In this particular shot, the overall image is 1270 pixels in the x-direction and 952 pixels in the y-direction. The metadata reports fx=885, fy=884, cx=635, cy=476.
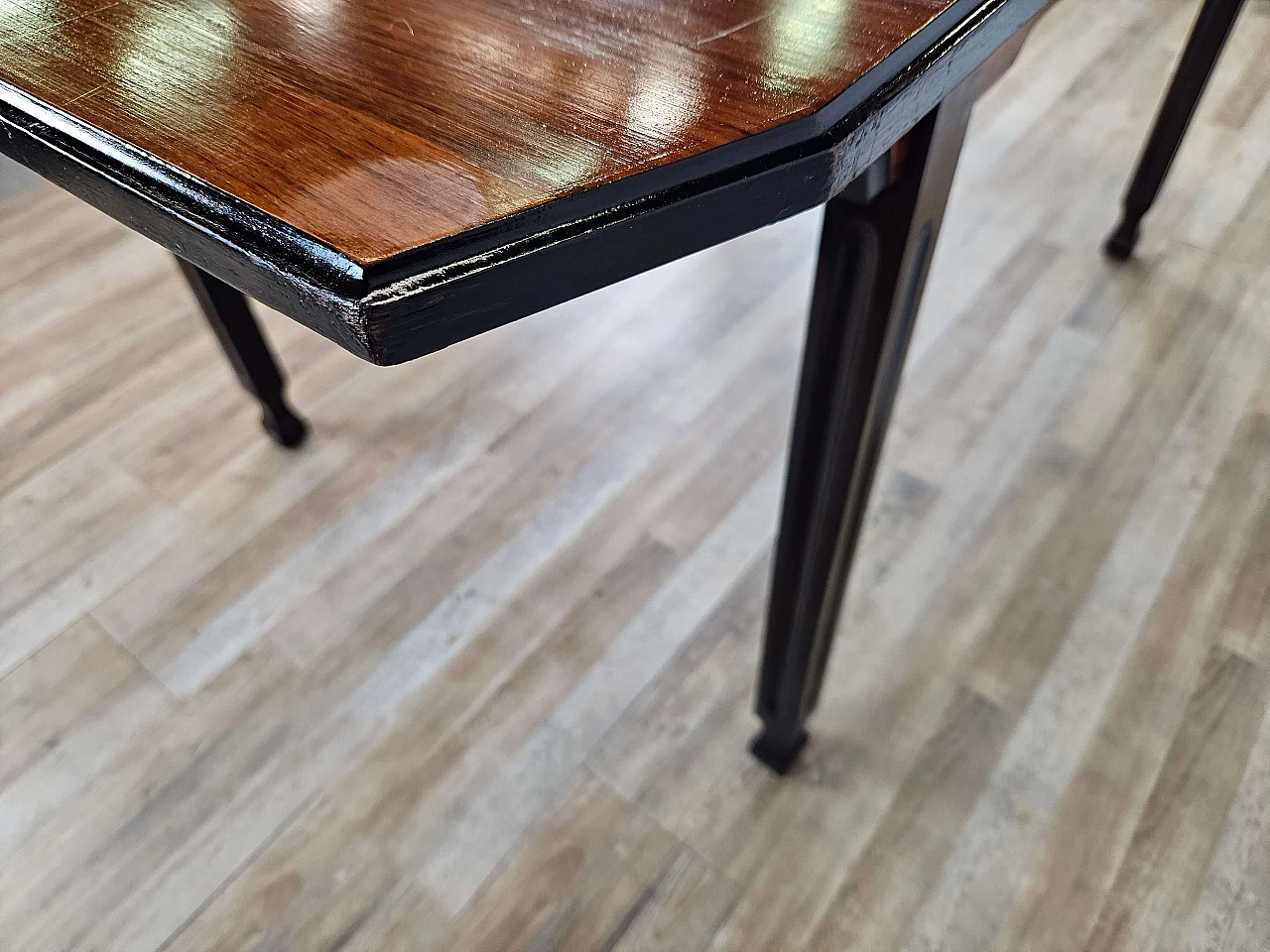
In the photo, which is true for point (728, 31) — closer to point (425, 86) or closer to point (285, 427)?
point (425, 86)

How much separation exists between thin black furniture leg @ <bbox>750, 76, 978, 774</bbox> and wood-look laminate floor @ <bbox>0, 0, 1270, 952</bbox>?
0.26 m

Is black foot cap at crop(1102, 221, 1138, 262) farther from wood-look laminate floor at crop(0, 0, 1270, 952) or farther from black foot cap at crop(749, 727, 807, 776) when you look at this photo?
black foot cap at crop(749, 727, 807, 776)

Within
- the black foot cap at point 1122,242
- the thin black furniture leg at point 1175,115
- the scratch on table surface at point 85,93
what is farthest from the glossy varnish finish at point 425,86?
the black foot cap at point 1122,242

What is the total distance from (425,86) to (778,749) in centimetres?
76

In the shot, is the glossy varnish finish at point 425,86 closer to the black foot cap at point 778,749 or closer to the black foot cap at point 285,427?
the black foot cap at point 778,749

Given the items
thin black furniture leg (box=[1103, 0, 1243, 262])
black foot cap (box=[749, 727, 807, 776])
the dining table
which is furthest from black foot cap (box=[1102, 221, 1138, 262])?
the dining table

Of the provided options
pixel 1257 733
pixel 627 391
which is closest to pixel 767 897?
pixel 1257 733

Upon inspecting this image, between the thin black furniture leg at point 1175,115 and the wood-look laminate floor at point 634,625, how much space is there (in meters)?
0.08

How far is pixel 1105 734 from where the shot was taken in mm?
979

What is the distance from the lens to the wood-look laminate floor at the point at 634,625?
0.89 m

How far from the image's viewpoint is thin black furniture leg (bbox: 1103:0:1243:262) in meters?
1.11

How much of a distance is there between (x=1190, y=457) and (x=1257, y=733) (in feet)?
1.36

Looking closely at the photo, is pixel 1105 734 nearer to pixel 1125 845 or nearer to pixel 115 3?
pixel 1125 845

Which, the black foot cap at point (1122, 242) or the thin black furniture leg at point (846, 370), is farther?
the black foot cap at point (1122, 242)
